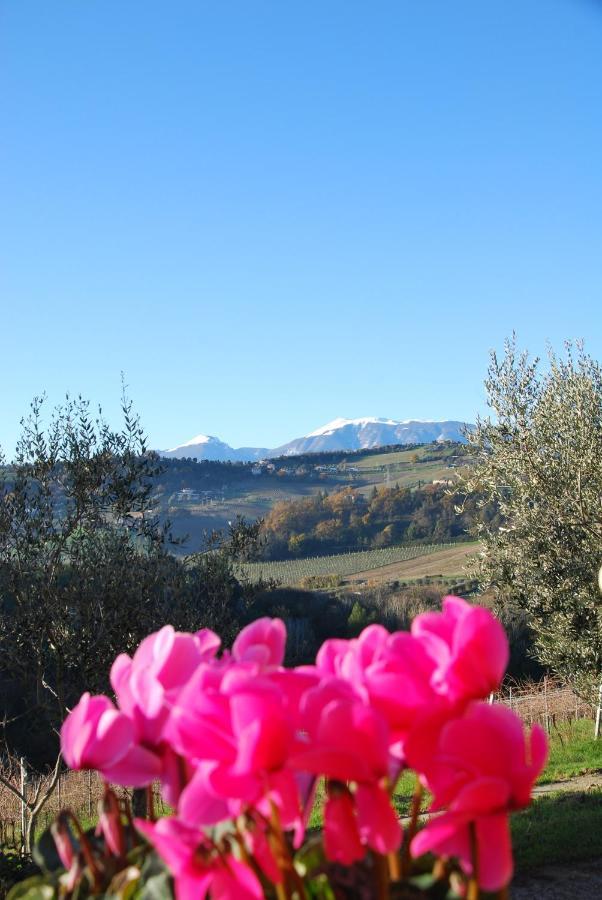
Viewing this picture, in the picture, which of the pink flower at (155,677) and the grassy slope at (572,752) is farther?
the grassy slope at (572,752)

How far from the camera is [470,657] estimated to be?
3.68 ft

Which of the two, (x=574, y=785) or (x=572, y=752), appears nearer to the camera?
(x=574, y=785)

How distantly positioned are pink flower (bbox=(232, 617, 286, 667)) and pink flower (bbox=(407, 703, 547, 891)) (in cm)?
31

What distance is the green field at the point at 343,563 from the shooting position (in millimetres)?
54209

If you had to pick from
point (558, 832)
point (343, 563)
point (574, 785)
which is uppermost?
point (558, 832)

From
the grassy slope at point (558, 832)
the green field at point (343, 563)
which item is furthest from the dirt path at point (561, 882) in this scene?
the green field at point (343, 563)

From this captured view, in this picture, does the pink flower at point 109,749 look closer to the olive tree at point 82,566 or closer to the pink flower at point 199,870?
the pink flower at point 199,870

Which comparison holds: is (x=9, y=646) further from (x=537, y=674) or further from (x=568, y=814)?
(x=537, y=674)

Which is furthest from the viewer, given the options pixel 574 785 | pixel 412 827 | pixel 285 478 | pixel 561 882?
pixel 285 478

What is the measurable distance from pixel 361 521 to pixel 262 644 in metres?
65.1

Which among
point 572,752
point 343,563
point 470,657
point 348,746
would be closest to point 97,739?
point 348,746

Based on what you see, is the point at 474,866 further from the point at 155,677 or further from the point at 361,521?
the point at 361,521

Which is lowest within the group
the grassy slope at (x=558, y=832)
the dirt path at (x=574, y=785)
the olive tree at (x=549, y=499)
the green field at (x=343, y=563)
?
the green field at (x=343, y=563)

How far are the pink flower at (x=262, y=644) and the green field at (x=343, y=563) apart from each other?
49976 mm
